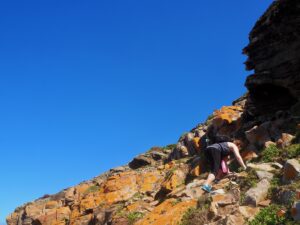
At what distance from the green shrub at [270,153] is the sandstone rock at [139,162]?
24636mm

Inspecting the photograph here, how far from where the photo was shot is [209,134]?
2933cm

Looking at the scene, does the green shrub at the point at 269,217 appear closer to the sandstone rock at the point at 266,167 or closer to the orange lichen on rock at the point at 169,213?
the sandstone rock at the point at 266,167

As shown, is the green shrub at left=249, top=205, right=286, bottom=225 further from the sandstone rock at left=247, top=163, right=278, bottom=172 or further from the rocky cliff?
the sandstone rock at left=247, top=163, right=278, bottom=172

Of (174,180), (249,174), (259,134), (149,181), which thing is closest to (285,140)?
(259,134)

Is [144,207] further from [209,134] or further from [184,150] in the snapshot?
[184,150]

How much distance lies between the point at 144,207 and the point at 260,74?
11.8 metres

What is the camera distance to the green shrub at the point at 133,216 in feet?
72.2

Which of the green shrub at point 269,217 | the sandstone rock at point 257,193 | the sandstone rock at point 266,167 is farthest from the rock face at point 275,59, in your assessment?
the green shrub at point 269,217

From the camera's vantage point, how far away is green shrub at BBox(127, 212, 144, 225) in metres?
22.0

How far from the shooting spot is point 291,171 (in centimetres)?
1420

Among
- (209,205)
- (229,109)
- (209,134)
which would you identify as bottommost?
(209,205)

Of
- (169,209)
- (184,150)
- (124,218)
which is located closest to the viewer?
(169,209)

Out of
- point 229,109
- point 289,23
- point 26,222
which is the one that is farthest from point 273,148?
point 26,222

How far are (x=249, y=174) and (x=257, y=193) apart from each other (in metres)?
2.24
